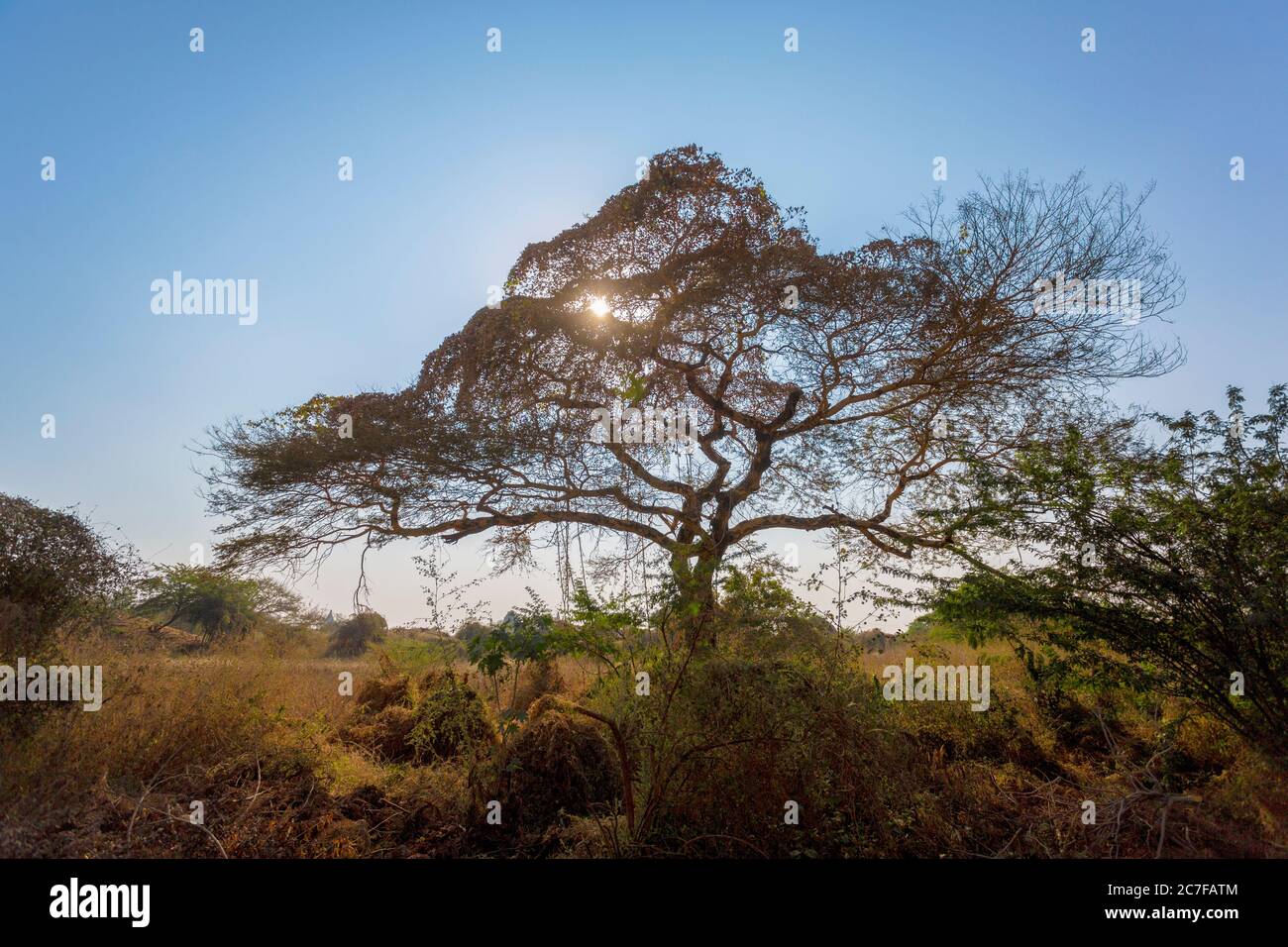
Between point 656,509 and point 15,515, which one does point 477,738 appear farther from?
point 656,509

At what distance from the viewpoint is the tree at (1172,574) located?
5227mm

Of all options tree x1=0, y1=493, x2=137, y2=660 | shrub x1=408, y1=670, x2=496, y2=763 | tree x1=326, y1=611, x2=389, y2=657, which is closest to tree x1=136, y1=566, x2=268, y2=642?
tree x1=326, y1=611, x2=389, y2=657

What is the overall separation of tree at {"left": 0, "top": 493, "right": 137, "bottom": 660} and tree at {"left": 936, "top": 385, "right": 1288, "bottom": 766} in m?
8.47

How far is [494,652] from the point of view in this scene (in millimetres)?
4930

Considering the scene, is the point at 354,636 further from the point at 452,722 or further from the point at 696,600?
the point at 696,600

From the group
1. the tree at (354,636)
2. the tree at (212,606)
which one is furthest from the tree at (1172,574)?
the tree at (354,636)

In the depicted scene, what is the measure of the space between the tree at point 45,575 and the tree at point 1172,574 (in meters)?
8.47

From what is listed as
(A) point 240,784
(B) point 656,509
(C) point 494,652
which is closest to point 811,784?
(C) point 494,652

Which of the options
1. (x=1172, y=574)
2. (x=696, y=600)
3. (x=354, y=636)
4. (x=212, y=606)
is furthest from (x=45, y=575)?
(x=354, y=636)

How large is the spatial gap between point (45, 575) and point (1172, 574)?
9.66m

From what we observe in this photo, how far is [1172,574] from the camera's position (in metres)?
5.50

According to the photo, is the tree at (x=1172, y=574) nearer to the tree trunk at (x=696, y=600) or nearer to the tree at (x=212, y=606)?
the tree trunk at (x=696, y=600)

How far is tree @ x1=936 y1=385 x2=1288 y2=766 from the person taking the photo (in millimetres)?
5227
